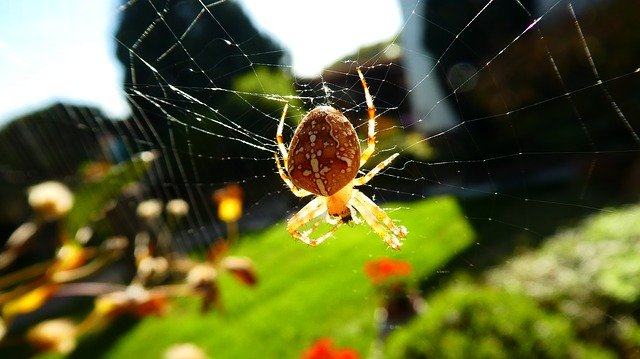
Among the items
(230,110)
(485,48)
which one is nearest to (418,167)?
(485,48)

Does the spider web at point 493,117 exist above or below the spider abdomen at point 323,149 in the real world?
below

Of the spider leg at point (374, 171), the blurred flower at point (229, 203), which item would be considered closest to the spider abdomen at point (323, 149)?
the spider leg at point (374, 171)

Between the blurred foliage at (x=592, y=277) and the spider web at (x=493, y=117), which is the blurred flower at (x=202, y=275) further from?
the spider web at (x=493, y=117)

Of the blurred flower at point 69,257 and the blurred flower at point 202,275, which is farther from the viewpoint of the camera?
the blurred flower at point 202,275

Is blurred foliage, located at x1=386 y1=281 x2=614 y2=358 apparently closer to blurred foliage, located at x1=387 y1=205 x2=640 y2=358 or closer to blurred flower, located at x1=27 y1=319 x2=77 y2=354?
blurred foliage, located at x1=387 y1=205 x2=640 y2=358

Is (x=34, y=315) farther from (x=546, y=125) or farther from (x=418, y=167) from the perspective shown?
(x=546, y=125)

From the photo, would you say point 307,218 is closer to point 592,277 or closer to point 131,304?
point 131,304

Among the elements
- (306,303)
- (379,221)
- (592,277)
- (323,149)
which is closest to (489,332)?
(592,277)
